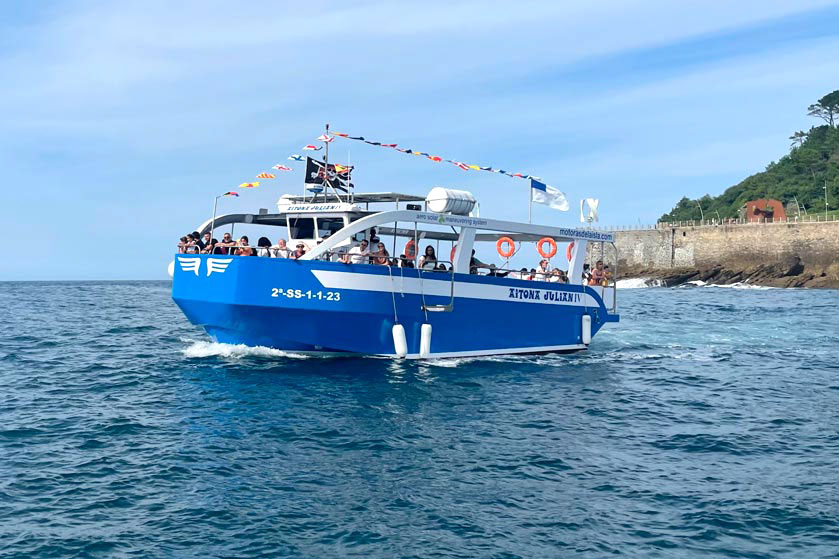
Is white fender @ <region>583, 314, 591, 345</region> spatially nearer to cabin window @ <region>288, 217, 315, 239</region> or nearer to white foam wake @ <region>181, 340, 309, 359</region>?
cabin window @ <region>288, 217, 315, 239</region>

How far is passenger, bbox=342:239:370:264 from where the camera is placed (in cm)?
1898

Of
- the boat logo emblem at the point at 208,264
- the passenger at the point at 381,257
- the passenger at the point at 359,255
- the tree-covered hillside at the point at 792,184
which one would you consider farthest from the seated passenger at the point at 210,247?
the tree-covered hillside at the point at 792,184

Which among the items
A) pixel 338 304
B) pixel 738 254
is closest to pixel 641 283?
pixel 738 254

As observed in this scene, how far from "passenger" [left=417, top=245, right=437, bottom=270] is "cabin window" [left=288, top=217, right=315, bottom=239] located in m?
3.19

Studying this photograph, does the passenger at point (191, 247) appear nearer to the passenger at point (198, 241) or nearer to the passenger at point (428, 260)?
the passenger at point (198, 241)

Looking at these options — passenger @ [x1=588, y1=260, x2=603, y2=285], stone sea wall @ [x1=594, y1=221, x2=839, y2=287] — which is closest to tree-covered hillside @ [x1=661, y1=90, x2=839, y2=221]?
stone sea wall @ [x1=594, y1=221, x2=839, y2=287]

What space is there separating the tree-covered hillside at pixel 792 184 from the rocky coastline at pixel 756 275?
3502cm

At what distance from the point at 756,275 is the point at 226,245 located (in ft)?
266

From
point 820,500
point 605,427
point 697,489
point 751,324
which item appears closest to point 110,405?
point 605,427

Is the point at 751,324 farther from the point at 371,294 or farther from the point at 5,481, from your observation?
the point at 5,481

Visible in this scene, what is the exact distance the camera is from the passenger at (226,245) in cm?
1919

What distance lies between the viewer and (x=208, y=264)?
1886 centimetres

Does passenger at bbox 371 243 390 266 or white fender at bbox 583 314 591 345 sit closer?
passenger at bbox 371 243 390 266

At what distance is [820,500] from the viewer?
9875mm
